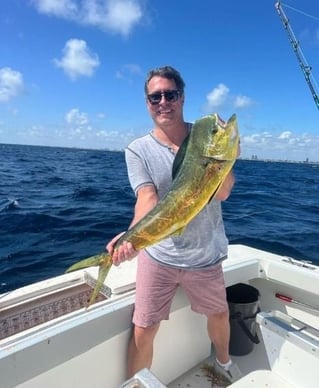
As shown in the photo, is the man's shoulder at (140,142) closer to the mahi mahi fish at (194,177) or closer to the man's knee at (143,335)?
the mahi mahi fish at (194,177)

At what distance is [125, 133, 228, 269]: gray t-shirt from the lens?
220 cm

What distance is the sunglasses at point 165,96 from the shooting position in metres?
2.12

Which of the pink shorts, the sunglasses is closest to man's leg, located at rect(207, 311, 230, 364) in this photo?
the pink shorts

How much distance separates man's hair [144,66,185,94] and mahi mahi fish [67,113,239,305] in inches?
17.1

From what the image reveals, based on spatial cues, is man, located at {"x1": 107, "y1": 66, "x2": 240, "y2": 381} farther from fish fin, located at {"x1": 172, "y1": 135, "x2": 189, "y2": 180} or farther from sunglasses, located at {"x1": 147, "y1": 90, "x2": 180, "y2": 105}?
fish fin, located at {"x1": 172, "y1": 135, "x2": 189, "y2": 180}

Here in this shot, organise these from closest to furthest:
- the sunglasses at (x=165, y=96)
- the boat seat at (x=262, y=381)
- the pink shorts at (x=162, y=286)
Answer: the sunglasses at (x=165, y=96) → the pink shorts at (x=162, y=286) → the boat seat at (x=262, y=381)

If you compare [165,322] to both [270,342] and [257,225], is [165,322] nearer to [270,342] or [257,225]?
[270,342]

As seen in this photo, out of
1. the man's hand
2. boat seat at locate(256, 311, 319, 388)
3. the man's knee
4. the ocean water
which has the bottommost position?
the ocean water

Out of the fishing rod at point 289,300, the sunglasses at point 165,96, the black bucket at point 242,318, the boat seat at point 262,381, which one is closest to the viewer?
the sunglasses at point 165,96

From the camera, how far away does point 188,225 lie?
7.36 ft

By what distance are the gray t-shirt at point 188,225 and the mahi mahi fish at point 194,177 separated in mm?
252

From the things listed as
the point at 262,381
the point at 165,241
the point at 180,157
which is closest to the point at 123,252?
the point at 165,241

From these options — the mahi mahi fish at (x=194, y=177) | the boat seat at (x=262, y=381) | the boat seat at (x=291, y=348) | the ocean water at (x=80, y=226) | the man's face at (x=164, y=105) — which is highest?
the man's face at (x=164, y=105)

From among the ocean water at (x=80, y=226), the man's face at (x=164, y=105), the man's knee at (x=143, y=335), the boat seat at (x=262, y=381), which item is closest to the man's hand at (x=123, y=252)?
the man's knee at (x=143, y=335)
